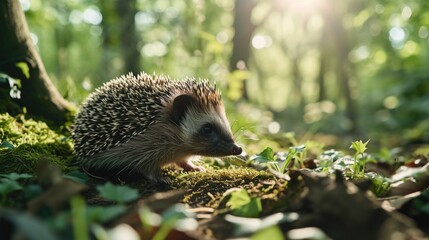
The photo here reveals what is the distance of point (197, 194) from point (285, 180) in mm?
692

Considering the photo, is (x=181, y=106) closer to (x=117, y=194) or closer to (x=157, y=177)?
(x=157, y=177)

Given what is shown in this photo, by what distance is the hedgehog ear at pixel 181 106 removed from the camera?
16.1 ft

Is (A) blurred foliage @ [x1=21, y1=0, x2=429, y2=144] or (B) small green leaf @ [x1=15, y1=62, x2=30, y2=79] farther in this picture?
(A) blurred foliage @ [x1=21, y1=0, x2=429, y2=144]

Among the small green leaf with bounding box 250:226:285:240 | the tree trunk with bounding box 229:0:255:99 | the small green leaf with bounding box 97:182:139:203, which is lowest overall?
the small green leaf with bounding box 250:226:285:240

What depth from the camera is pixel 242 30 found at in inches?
547

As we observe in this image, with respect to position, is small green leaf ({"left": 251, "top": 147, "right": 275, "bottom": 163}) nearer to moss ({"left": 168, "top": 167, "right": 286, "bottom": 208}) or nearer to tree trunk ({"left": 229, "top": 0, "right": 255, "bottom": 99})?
moss ({"left": 168, "top": 167, "right": 286, "bottom": 208})

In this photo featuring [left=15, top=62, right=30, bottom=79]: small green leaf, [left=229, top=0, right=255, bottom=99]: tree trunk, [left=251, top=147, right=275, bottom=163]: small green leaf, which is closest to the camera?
[left=251, top=147, right=275, bottom=163]: small green leaf

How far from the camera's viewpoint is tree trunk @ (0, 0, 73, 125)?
17.4ft

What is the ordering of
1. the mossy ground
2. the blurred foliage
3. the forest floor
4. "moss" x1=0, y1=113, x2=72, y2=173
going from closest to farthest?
the forest floor → the mossy ground → "moss" x1=0, y1=113, x2=72, y2=173 → the blurred foliage

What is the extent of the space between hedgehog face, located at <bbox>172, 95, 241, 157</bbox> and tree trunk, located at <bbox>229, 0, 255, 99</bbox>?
8.76 meters

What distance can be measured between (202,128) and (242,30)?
9292 millimetres

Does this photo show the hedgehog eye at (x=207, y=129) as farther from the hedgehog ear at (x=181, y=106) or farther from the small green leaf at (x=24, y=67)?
the small green leaf at (x=24, y=67)

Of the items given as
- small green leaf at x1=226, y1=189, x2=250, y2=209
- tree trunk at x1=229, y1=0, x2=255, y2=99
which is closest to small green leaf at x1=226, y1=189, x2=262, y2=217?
small green leaf at x1=226, y1=189, x2=250, y2=209

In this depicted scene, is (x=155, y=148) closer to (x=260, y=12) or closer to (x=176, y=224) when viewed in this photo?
(x=176, y=224)
